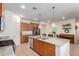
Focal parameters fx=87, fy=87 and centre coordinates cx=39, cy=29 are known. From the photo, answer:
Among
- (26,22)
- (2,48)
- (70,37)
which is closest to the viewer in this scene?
(2,48)

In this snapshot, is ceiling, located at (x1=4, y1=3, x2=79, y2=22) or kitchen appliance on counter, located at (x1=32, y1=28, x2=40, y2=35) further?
kitchen appliance on counter, located at (x1=32, y1=28, x2=40, y2=35)

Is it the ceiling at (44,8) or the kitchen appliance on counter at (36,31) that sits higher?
the ceiling at (44,8)

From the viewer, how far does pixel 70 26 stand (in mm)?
8375

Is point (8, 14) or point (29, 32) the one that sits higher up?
point (8, 14)

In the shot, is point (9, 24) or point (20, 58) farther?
point (9, 24)

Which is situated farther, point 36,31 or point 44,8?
point 36,31

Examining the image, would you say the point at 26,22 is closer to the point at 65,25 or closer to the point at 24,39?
the point at 24,39

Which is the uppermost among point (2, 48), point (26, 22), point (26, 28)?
point (26, 22)

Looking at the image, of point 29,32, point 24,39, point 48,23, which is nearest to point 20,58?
point 24,39

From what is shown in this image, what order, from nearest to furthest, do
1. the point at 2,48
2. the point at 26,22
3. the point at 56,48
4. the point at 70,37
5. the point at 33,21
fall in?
the point at 2,48, the point at 56,48, the point at 70,37, the point at 26,22, the point at 33,21

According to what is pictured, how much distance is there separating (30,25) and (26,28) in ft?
1.85

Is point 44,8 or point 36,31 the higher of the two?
point 44,8

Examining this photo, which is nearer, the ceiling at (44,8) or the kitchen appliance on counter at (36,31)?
the ceiling at (44,8)

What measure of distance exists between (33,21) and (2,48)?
7.34 m
